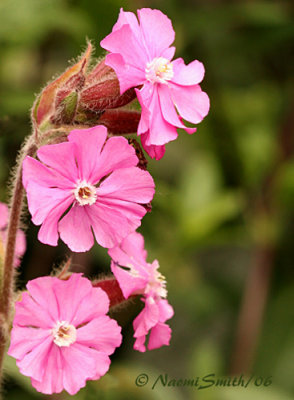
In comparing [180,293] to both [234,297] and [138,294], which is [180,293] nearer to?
[234,297]

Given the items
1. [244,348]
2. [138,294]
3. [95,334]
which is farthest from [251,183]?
[95,334]

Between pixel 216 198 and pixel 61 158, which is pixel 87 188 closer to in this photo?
pixel 61 158

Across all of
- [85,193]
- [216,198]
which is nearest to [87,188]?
[85,193]

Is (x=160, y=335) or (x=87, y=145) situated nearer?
(x=87, y=145)

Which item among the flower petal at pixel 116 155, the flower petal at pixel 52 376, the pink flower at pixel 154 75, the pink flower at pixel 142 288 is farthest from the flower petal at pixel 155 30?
the flower petal at pixel 52 376

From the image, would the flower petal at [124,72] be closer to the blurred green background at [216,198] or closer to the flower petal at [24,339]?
the flower petal at [24,339]

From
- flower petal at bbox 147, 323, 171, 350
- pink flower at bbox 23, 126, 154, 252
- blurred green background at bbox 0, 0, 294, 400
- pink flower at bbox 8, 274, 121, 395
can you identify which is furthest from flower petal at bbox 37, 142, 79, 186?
blurred green background at bbox 0, 0, 294, 400
